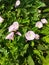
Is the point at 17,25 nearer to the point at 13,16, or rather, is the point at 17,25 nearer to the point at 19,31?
the point at 19,31

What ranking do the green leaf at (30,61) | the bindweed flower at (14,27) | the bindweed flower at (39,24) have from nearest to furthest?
the green leaf at (30,61) → the bindweed flower at (14,27) → the bindweed flower at (39,24)

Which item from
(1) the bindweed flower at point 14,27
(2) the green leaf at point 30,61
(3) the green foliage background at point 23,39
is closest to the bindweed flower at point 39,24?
(3) the green foliage background at point 23,39

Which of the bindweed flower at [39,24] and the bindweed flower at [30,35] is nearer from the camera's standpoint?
the bindweed flower at [30,35]

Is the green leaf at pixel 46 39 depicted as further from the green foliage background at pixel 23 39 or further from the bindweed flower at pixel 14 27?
the bindweed flower at pixel 14 27

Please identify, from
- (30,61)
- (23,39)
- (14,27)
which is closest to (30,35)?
(23,39)

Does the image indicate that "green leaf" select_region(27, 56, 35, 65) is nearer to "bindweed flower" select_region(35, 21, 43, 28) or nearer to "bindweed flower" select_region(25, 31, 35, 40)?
"bindweed flower" select_region(25, 31, 35, 40)

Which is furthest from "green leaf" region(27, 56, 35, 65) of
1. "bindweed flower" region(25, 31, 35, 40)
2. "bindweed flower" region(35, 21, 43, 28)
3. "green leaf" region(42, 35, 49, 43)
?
"bindweed flower" region(35, 21, 43, 28)

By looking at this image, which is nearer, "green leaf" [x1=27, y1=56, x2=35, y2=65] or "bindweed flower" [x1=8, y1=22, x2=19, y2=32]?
"green leaf" [x1=27, y1=56, x2=35, y2=65]

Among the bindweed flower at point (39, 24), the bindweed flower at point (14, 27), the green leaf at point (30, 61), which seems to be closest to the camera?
the green leaf at point (30, 61)

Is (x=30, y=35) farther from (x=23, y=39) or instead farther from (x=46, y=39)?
(x=46, y=39)
